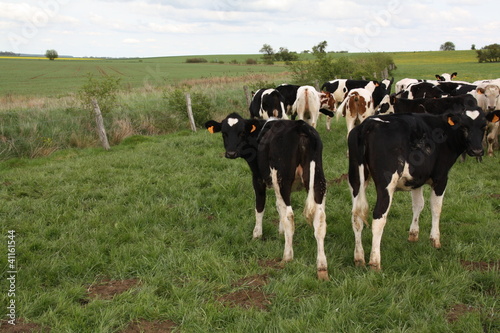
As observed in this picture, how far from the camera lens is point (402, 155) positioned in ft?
15.1

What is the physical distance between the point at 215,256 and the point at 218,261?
18 cm

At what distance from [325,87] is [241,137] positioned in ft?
41.3

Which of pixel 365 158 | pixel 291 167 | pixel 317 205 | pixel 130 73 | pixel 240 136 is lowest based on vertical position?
pixel 317 205

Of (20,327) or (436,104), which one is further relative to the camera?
(436,104)

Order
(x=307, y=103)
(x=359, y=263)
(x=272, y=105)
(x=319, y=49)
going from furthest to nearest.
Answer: (x=319, y=49) < (x=307, y=103) < (x=272, y=105) < (x=359, y=263)

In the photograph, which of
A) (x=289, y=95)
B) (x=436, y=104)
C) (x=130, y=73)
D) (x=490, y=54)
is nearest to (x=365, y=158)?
(x=436, y=104)

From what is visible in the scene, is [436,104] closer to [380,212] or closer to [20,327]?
[380,212]

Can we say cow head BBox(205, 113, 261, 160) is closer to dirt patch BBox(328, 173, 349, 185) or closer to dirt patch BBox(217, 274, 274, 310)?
dirt patch BBox(217, 274, 274, 310)

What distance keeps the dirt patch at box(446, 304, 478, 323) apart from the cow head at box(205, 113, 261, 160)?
3172 millimetres

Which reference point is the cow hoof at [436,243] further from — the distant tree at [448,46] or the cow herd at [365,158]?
the distant tree at [448,46]

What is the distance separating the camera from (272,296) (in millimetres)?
4207

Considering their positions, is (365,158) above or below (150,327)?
above

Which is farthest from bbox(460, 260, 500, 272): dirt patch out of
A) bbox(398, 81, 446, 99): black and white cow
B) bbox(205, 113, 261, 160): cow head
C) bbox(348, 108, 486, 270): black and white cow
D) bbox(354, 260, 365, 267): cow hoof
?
bbox(398, 81, 446, 99): black and white cow

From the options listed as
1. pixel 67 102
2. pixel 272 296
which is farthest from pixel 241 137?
pixel 67 102
